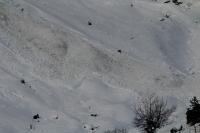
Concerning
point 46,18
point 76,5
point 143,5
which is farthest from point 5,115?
point 143,5

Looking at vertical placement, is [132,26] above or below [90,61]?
above

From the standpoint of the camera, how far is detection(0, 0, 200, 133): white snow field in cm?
3438

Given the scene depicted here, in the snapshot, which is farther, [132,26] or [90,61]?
[132,26]

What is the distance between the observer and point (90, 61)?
40.9 m

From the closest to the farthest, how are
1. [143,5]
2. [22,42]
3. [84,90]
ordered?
[84,90] → [22,42] → [143,5]

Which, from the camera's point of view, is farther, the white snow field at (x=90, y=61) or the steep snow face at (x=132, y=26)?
the steep snow face at (x=132, y=26)

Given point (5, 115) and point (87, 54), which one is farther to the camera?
point (87, 54)

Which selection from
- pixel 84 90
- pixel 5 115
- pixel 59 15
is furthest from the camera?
pixel 59 15

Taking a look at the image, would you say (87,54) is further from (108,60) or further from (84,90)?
(84,90)

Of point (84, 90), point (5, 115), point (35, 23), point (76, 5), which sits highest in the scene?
point (76, 5)

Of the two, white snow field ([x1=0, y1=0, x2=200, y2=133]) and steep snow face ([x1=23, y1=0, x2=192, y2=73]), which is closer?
white snow field ([x1=0, y1=0, x2=200, y2=133])

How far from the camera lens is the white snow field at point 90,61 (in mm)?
34375

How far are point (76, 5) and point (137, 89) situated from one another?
496 inches

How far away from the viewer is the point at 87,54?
41.3 metres
